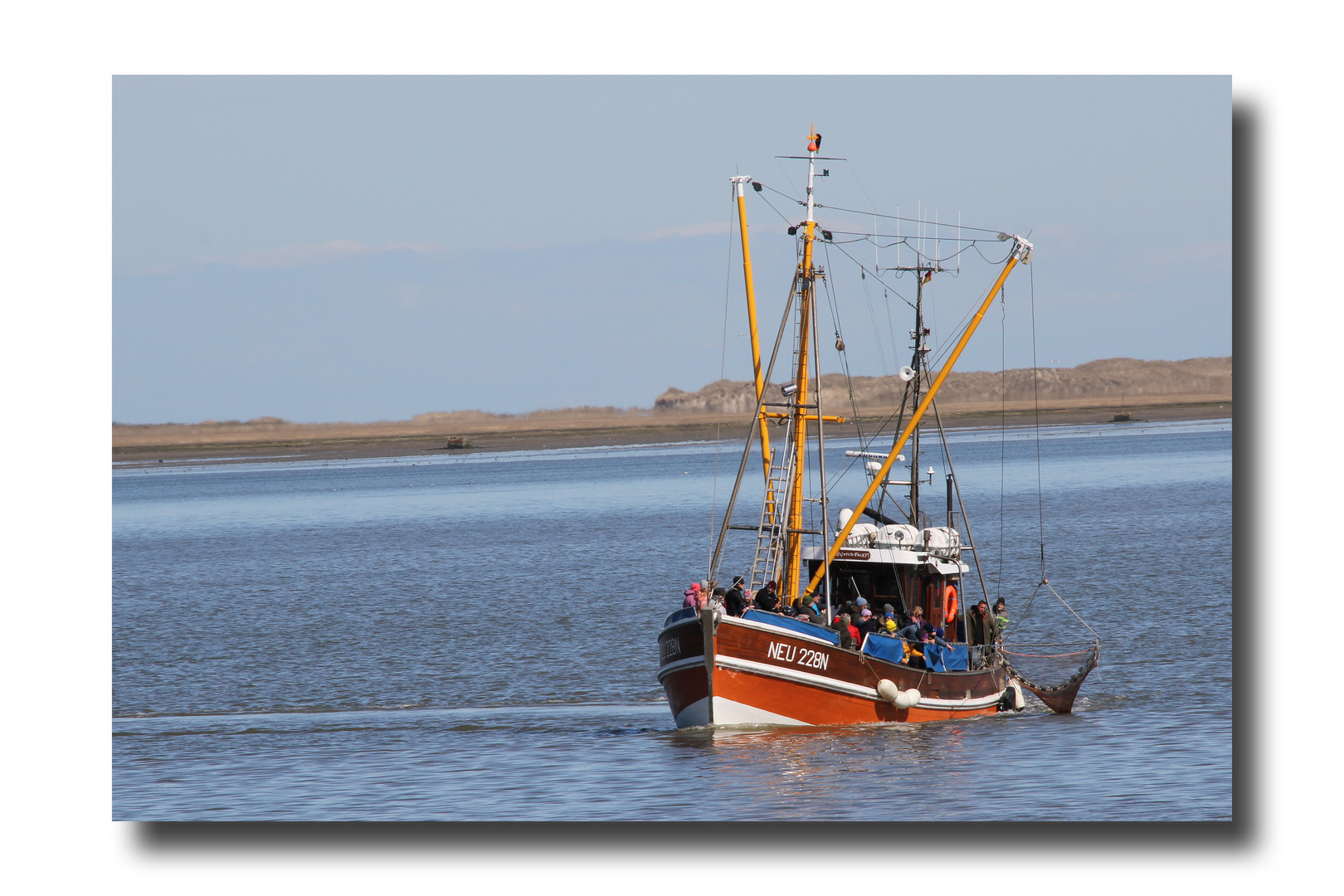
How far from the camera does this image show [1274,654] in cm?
1562

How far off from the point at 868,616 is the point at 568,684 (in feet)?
28.5

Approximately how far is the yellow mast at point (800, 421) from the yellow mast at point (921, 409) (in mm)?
506

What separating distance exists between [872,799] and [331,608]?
30.0 m

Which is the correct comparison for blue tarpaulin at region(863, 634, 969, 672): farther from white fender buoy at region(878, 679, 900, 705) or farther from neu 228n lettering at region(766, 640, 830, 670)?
neu 228n lettering at region(766, 640, 830, 670)

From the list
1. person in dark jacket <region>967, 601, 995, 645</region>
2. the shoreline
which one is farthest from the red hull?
the shoreline

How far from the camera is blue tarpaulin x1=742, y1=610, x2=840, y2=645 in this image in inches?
934

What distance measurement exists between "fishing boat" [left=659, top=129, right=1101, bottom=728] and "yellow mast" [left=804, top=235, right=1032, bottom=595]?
0.03m

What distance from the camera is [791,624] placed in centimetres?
2389

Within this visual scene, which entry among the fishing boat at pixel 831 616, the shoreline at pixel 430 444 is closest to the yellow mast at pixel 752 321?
the fishing boat at pixel 831 616

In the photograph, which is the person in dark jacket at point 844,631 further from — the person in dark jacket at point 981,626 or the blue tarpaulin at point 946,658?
the person in dark jacket at point 981,626

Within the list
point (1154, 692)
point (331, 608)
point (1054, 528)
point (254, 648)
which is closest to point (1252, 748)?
point (1154, 692)

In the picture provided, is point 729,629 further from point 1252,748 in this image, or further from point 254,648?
point 254,648

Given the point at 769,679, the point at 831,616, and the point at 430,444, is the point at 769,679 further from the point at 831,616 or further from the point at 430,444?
the point at 430,444

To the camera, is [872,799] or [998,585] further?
[998,585]
